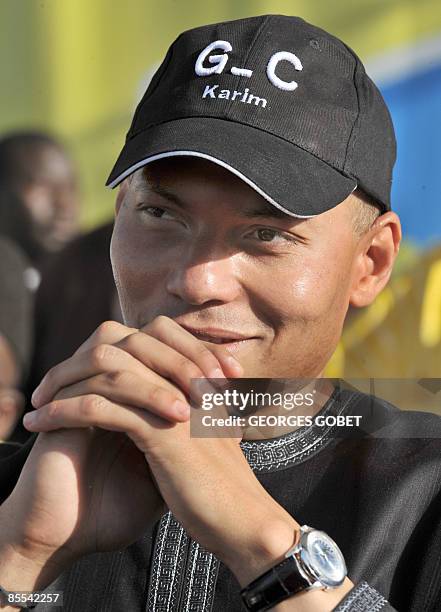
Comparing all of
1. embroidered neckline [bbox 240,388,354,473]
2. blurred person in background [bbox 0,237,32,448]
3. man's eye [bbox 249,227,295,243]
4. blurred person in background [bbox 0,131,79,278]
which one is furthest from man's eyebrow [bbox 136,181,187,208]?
blurred person in background [bbox 0,131,79,278]

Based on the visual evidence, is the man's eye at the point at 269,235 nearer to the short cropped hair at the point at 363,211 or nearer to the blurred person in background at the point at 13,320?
the short cropped hair at the point at 363,211

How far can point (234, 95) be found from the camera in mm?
1680

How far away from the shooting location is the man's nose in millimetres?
1545

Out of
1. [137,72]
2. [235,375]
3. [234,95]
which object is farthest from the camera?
[137,72]

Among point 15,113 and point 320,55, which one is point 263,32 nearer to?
point 320,55

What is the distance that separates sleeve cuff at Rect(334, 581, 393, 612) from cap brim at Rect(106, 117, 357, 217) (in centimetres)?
55

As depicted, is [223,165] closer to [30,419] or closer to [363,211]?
[363,211]

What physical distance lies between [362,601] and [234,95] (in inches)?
30.7

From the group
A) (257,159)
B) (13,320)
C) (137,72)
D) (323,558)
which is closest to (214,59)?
(257,159)

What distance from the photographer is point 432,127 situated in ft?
9.96

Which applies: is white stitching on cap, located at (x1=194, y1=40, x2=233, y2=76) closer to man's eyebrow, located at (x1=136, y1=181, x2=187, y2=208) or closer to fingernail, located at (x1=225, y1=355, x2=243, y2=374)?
man's eyebrow, located at (x1=136, y1=181, x2=187, y2=208)

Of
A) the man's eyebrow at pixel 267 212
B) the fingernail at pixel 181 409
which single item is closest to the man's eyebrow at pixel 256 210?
the man's eyebrow at pixel 267 212

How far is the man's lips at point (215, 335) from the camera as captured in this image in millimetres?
1569

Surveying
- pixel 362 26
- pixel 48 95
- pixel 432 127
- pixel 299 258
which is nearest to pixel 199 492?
pixel 299 258
